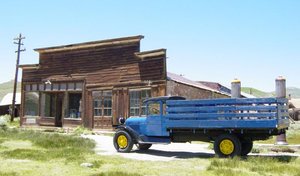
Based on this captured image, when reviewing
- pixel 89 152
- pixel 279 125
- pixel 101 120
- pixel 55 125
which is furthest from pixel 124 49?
pixel 279 125

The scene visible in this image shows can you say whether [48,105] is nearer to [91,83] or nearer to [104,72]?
[91,83]

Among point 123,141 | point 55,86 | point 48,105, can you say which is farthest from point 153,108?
point 48,105

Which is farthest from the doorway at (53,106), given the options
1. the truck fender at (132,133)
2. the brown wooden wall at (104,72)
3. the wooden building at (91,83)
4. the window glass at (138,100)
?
the truck fender at (132,133)

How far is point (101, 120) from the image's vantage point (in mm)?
26312

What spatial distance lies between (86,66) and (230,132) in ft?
56.6

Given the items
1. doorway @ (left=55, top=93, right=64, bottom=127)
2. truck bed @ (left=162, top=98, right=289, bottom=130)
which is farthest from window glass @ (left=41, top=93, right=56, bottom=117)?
truck bed @ (left=162, top=98, right=289, bottom=130)

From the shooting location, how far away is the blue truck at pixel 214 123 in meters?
11.7

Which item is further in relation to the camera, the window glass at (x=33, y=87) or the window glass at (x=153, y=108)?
the window glass at (x=33, y=87)

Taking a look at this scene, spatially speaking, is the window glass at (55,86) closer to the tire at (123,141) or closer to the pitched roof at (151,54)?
the pitched roof at (151,54)

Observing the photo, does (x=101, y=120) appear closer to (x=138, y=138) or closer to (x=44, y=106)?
(x=44, y=106)

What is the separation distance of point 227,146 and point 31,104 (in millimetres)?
21963

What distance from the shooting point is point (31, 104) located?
3031 centimetres

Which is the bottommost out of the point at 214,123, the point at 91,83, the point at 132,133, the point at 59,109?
the point at 132,133

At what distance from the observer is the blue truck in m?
11.7
